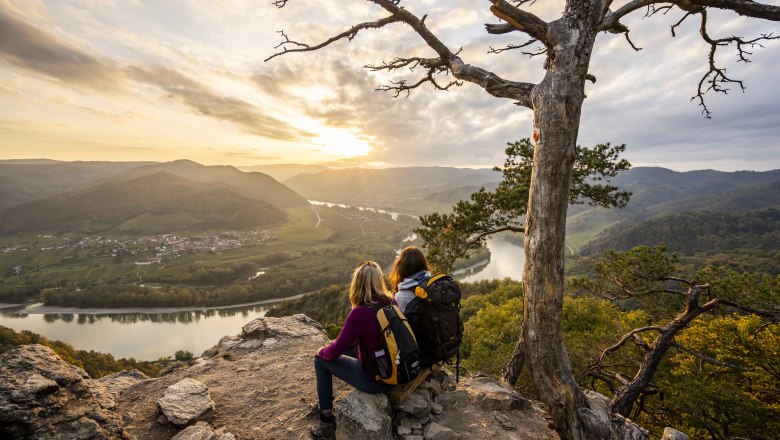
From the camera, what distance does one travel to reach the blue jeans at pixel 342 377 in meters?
3.81

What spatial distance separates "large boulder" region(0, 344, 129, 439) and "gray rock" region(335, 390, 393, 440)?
239 cm

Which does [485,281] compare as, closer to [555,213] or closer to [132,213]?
[555,213]

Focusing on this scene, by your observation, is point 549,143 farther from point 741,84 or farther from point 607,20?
point 741,84

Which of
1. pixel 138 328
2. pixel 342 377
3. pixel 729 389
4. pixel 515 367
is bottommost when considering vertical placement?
pixel 138 328

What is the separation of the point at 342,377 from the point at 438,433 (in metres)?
1.28

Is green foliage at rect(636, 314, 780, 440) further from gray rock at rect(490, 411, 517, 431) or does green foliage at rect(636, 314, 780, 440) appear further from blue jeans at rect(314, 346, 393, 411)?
blue jeans at rect(314, 346, 393, 411)

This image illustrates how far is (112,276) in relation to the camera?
89062mm

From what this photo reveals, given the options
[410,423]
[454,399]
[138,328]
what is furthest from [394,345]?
[138,328]

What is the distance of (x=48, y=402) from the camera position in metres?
3.29

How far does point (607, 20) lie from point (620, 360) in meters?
11.0

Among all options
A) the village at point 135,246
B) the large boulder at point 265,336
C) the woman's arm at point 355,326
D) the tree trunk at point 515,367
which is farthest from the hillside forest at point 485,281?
the large boulder at point 265,336

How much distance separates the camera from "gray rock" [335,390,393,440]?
3.50 metres

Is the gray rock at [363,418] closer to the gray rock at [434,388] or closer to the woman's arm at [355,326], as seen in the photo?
the woman's arm at [355,326]

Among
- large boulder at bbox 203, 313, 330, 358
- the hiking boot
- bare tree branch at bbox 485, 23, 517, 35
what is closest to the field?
large boulder at bbox 203, 313, 330, 358
